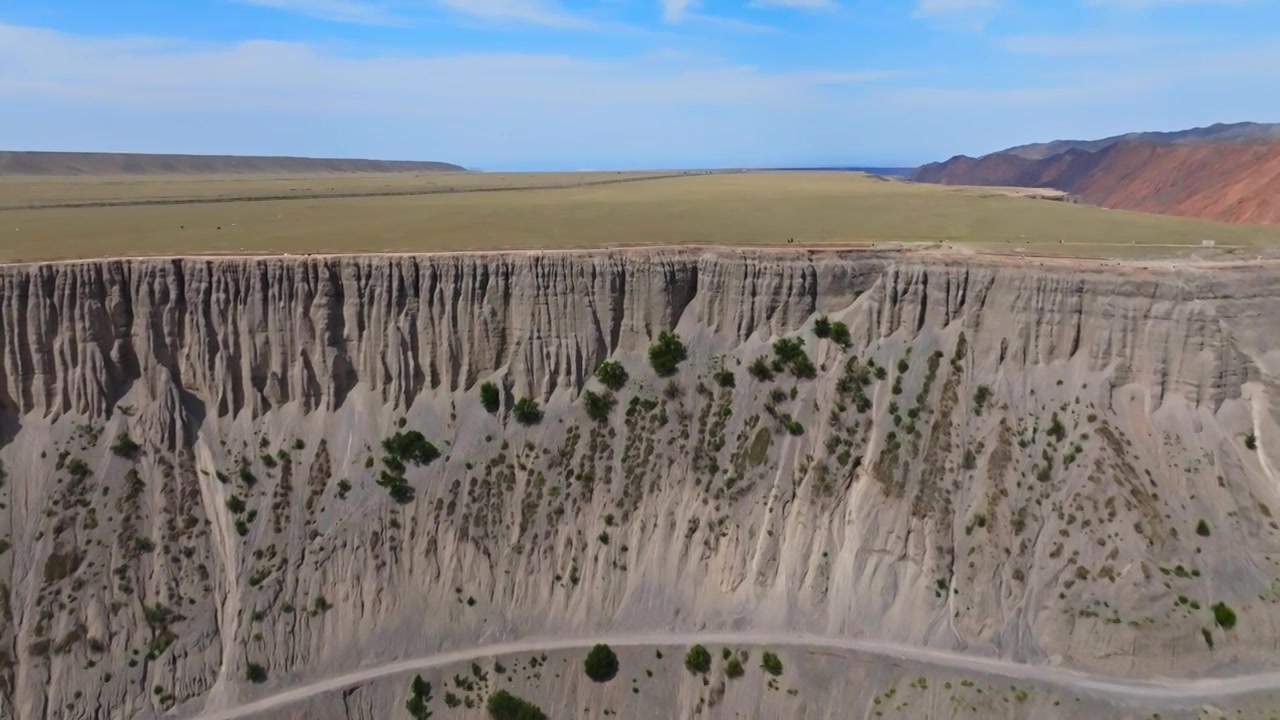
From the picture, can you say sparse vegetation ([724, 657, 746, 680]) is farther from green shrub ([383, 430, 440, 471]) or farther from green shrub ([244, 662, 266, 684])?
green shrub ([244, 662, 266, 684])

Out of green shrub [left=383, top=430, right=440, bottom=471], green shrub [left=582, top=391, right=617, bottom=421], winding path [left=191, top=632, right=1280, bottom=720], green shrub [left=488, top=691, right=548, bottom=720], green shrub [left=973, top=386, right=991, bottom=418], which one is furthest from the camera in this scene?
green shrub [left=582, top=391, right=617, bottom=421]

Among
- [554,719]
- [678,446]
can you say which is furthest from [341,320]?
[554,719]

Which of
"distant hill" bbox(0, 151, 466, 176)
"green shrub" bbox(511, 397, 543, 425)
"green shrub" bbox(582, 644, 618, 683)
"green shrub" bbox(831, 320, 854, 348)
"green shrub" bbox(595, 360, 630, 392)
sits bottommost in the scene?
"green shrub" bbox(582, 644, 618, 683)

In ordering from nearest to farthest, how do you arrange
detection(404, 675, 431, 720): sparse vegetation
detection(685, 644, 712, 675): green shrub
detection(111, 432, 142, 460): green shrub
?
detection(404, 675, 431, 720): sparse vegetation
detection(685, 644, 712, 675): green shrub
detection(111, 432, 142, 460): green shrub

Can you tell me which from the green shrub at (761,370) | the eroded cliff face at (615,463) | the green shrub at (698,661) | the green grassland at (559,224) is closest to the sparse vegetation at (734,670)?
the green shrub at (698,661)

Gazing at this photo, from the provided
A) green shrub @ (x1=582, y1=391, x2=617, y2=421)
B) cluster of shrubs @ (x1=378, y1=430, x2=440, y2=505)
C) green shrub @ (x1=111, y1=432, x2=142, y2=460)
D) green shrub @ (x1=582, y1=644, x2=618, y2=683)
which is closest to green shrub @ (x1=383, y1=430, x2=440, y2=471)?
cluster of shrubs @ (x1=378, y1=430, x2=440, y2=505)

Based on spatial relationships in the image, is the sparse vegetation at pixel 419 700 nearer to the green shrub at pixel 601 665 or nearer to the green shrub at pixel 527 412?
the green shrub at pixel 601 665
